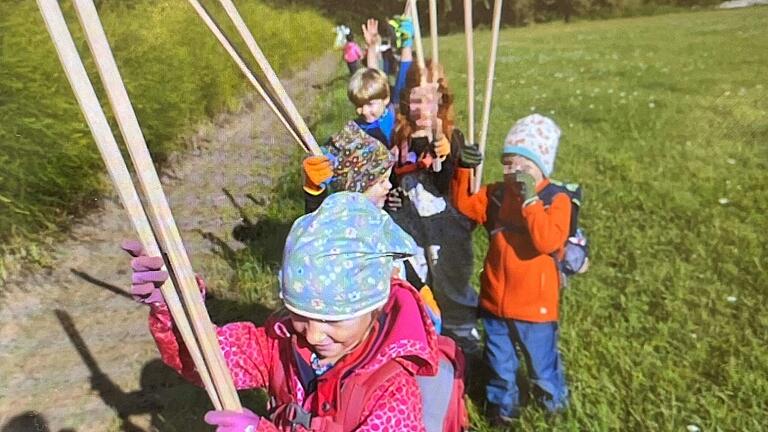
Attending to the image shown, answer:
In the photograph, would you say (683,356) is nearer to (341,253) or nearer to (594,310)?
(594,310)

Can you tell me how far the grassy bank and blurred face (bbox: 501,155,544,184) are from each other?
263 mm

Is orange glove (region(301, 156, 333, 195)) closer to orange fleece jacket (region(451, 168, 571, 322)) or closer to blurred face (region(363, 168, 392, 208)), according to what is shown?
blurred face (region(363, 168, 392, 208))

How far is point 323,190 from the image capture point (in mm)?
956

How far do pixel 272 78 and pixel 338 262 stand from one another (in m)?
0.31

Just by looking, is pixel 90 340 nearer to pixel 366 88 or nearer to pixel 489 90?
pixel 366 88

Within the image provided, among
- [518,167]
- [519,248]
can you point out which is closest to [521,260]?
[519,248]

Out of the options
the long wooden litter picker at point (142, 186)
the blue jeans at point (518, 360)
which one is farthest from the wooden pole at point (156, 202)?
the blue jeans at point (518, 360)

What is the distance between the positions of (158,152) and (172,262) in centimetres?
46

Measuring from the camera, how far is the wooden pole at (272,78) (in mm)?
926

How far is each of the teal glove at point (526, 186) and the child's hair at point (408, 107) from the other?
3.8 inches

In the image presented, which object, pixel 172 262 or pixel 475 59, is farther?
pixel 475 59

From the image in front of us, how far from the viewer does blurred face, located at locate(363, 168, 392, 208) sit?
97 centimetres

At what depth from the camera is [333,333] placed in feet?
2.46

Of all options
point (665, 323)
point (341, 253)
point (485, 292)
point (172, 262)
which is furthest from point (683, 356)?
point (172, 262)
